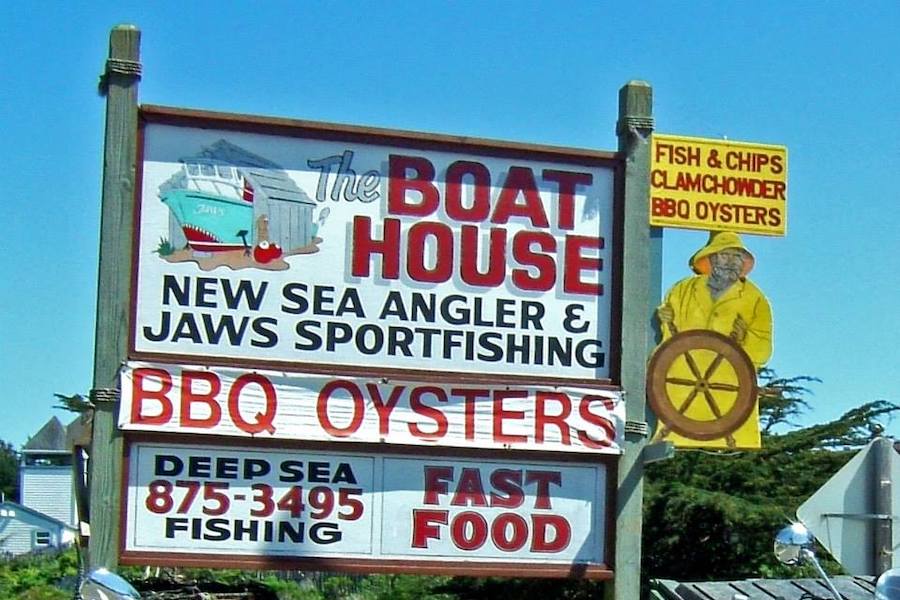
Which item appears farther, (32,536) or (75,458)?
(32,536)

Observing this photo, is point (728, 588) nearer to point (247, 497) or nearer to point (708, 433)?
point (708, 433)

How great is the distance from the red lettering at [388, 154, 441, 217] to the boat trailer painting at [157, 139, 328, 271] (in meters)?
0.49

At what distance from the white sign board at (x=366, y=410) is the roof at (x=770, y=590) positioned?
1022mm

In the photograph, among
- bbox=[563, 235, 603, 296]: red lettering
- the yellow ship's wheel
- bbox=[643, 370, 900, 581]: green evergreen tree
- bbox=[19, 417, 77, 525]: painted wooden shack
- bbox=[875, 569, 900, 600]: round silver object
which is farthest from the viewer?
bbox=[19, 417, 77, 525]: painted wooden shack

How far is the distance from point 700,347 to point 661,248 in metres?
0.79

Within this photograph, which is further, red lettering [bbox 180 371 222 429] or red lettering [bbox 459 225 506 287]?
red lettering [bbox 459 225 506 287]

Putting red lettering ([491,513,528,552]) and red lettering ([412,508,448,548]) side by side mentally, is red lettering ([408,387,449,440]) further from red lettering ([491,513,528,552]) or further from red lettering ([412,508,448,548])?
red lettering ([491,513,528,552])

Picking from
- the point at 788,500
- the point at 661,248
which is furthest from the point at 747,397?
the point at 788,500

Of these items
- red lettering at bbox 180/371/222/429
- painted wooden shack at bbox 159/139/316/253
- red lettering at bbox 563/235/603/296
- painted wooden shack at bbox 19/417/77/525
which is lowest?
painted wooden shack at bbox 19/417/77/525

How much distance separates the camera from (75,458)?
31.3ft

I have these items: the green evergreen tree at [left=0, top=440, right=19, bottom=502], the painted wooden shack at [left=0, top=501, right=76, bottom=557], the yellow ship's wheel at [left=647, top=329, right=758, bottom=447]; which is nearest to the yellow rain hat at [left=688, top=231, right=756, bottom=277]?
the yellow ship's wheel at [left=647, top=329, right=758, bottom=447]

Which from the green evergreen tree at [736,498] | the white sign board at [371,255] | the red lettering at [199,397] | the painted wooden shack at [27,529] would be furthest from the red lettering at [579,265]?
the painted wooden shack at [27,529]

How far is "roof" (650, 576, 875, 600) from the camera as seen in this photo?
8.77 m

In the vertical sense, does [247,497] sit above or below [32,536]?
above
